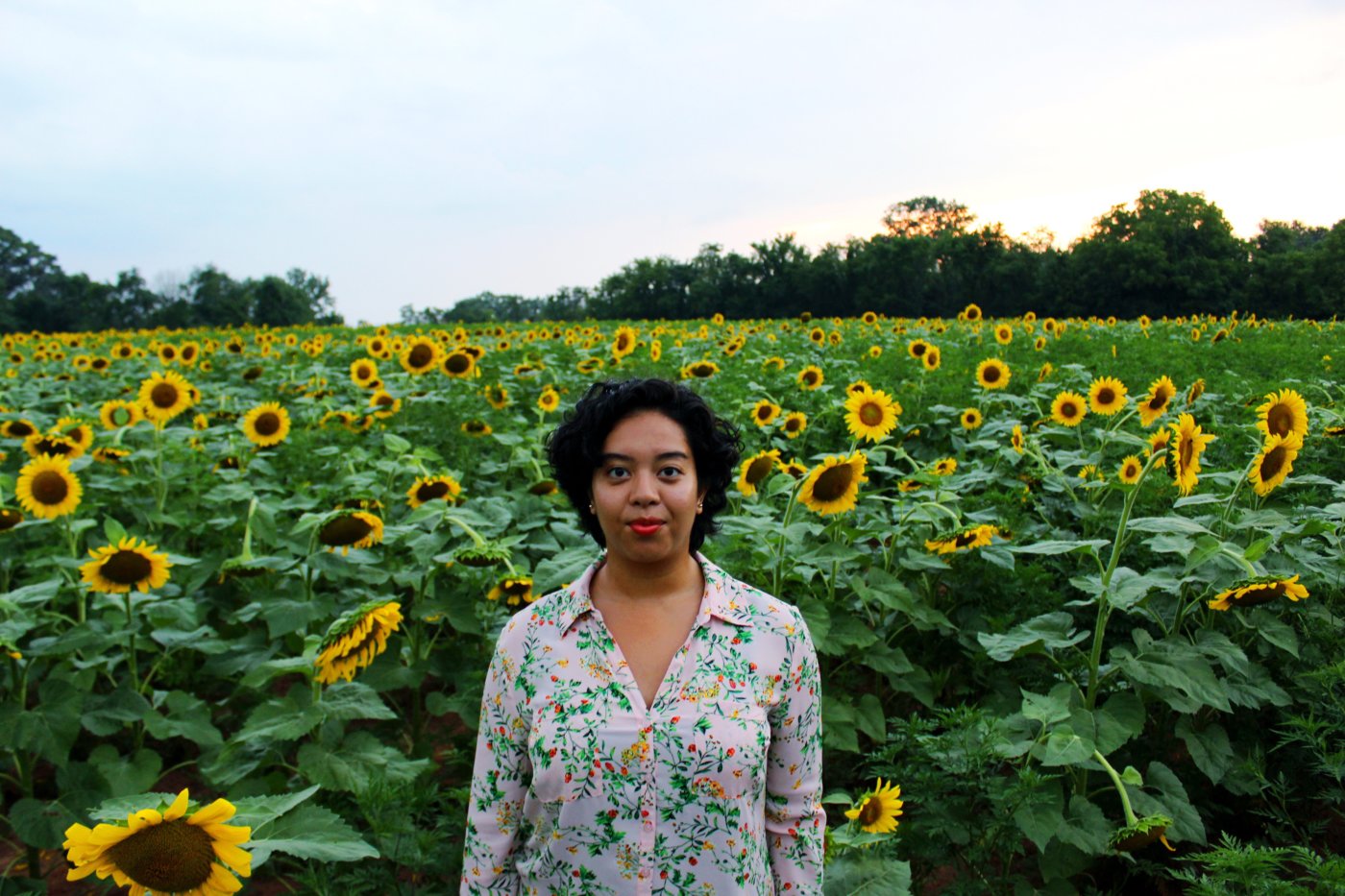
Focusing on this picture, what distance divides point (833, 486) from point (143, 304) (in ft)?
103

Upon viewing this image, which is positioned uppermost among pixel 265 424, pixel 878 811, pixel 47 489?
pixel 265 424

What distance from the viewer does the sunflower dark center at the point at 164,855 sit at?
151 centimetres

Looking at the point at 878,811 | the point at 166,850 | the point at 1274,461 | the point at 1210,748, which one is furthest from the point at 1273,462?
the point at 166,850

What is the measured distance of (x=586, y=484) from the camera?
180 cm

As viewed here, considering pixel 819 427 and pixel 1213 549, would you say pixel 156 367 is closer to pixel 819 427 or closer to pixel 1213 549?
pixel 819 427

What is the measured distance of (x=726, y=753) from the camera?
1.50 m

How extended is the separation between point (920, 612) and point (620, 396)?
2.07m

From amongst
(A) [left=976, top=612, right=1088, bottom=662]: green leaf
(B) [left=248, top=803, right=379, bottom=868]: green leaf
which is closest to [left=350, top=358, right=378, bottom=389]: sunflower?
(A) [left=976, top=612, right=1088, bottom=662]: green leaf

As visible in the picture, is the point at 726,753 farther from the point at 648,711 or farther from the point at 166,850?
the point at 166,850

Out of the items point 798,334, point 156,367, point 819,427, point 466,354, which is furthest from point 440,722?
point 798,334

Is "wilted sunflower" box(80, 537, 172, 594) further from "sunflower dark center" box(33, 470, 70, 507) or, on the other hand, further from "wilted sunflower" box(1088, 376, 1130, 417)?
"wilted sunflower" box(1088, 376, 1130, 417)

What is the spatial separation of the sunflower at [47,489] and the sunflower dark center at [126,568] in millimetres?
1264

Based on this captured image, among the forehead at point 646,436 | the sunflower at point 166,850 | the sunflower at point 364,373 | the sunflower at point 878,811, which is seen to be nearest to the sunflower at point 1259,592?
the sunflower at point 878,811

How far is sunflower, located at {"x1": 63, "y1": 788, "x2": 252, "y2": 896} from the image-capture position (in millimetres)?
1497
